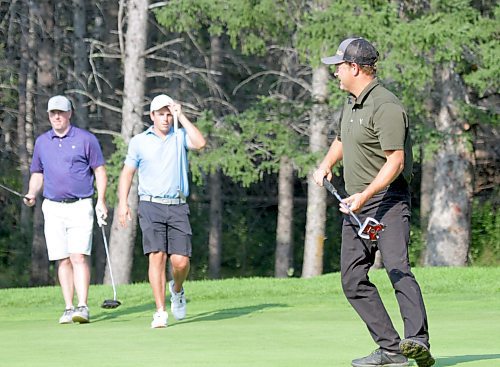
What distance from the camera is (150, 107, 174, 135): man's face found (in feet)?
36.9

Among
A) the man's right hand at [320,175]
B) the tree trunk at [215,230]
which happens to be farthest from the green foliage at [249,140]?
the man's right hand at [320,175]

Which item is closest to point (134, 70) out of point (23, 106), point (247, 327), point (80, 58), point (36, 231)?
point (80, 58)

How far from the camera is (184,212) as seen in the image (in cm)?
1141

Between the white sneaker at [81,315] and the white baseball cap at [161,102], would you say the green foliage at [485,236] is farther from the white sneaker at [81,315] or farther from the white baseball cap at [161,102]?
the white baseball cap at [161,102]

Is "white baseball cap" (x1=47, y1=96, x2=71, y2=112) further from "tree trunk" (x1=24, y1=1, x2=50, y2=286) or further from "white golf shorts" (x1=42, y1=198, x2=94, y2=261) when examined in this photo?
"tree trunk" (x1=24, y1=1, x2=50, y2=286)

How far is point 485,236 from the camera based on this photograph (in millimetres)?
28109

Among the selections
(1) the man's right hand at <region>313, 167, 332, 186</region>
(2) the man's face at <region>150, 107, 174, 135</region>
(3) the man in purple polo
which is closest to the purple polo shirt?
(3) the man in purple polo

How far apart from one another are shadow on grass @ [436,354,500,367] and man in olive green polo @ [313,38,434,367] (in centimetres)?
22

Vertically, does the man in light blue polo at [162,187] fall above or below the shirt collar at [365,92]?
below

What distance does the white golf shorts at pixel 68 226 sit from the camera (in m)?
11.8

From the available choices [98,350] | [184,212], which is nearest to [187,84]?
[184,212]

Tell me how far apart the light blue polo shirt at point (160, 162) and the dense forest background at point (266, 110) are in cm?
777

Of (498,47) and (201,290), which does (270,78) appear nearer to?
(498,47)

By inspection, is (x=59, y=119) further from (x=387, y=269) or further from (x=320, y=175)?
(x=387, y=269)
